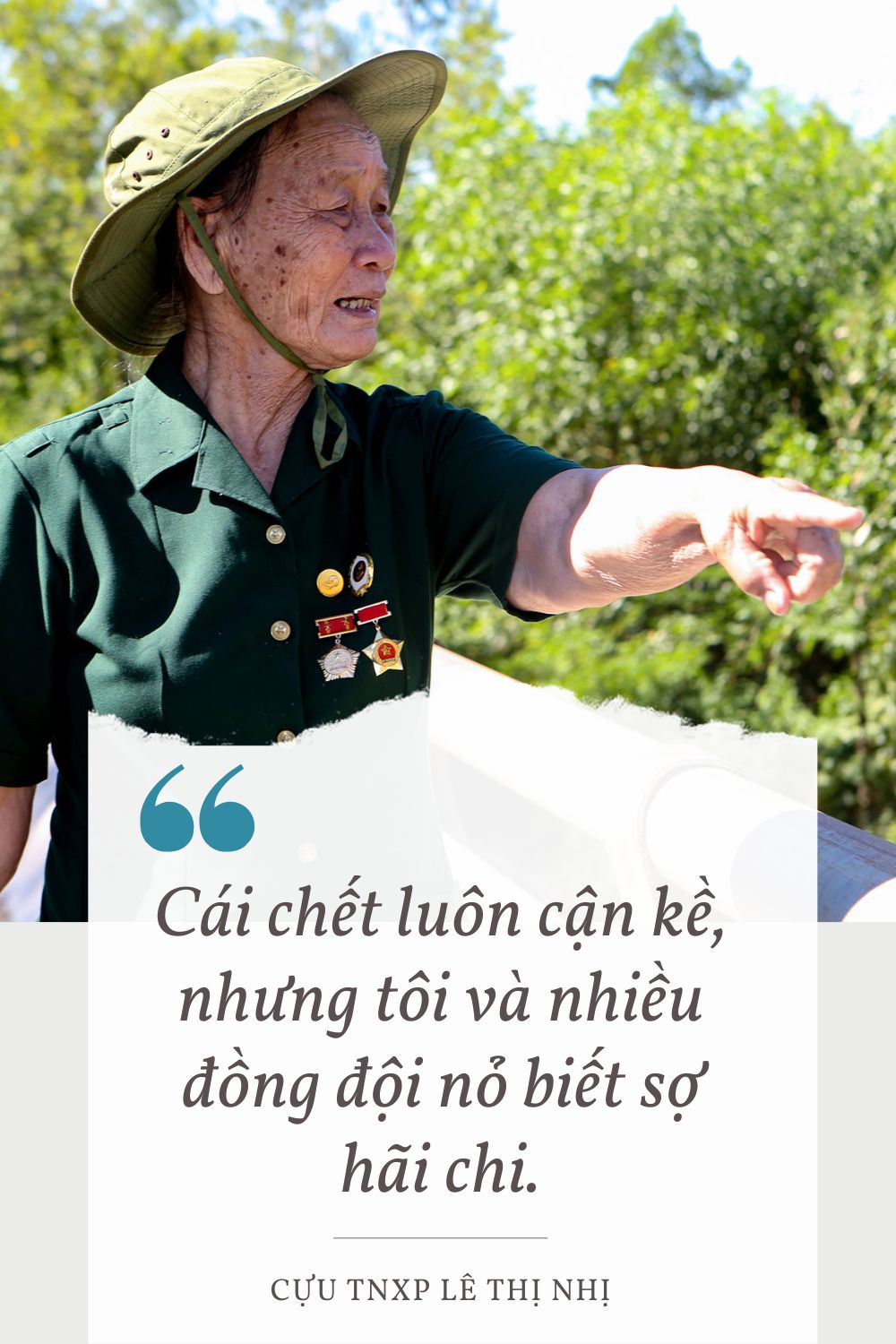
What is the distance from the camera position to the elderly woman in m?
1.51

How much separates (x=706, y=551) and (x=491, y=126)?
4755 mm

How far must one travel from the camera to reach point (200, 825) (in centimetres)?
156

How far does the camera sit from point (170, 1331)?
1.41m

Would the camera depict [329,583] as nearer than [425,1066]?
No

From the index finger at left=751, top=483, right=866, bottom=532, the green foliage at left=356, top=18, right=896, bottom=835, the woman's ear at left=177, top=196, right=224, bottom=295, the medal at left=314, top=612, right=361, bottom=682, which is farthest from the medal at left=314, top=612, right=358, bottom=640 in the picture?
the green foliage at left=356, top=18, right=896, bottom=835

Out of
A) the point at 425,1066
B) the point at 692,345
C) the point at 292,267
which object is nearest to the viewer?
the point at 425,1066

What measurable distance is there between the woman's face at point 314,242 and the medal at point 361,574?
23cm

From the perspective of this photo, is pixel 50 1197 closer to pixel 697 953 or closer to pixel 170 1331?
pixel 170 1331

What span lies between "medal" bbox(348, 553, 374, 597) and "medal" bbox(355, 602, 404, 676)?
0.02 meters

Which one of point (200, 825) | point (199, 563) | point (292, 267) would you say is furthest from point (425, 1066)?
point (292, 267)

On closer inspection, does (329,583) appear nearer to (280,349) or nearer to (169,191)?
(280,349)

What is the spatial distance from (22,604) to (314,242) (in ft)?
1.72

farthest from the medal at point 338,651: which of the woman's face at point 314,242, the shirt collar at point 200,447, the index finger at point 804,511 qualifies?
the index finger at point 804,511

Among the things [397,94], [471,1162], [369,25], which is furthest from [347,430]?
[369,25]
